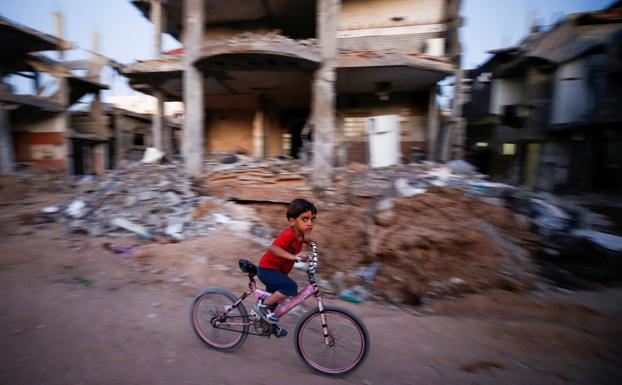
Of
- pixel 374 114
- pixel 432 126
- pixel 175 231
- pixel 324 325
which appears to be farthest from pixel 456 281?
pixel 374 114

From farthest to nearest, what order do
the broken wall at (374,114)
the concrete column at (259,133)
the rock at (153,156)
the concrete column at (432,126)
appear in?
1. the concrete column at (259,133)
2. the broken wall at (374,114)
3. the concrete column at (432,126)
4. the rock at (153,156)

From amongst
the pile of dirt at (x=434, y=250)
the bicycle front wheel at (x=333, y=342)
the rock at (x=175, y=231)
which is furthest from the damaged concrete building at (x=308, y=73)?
the bicycle front wheel at (x=333, y=342)

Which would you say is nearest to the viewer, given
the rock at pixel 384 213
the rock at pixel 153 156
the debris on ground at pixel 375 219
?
the debris on ground at pixel 375 219

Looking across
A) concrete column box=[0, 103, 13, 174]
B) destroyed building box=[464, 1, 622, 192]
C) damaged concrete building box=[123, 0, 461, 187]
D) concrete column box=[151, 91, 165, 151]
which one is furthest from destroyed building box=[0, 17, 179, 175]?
destroyed building box=[464, 1, 622, 192]

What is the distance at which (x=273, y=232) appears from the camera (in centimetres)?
782

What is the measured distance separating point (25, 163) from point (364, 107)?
1550 cm

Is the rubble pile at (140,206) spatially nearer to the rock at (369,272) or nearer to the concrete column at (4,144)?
the rock at (369,272)

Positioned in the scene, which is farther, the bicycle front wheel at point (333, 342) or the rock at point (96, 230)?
the rock at point (96, 230)

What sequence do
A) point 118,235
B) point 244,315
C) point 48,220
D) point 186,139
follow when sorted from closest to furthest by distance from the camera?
point 244,315 → point 118,235 → point 48,220 → point 186,139

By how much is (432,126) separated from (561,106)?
22.3 ft

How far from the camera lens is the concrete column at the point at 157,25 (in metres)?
10.5

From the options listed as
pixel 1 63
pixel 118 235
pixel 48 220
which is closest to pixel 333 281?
pixel 118 235

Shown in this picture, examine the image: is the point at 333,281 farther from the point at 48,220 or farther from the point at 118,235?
the point at 48,220

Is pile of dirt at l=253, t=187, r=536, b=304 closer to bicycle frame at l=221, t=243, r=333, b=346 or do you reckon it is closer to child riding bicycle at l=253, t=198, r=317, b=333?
bicycle frame at l=221, t=243, r=333, b=346
